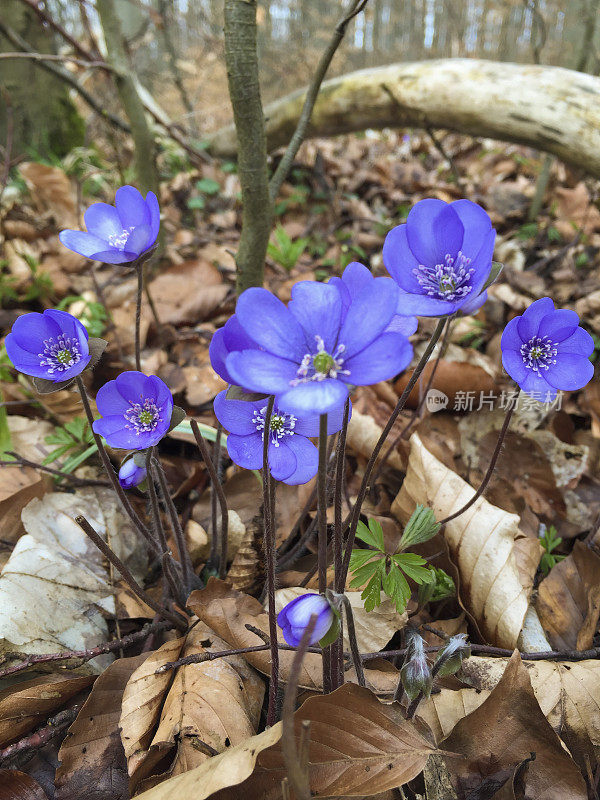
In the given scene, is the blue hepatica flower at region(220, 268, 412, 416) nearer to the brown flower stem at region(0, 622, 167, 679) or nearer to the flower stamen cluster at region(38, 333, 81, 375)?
the flower stamen cluster at region(38, 333, 81, 375)

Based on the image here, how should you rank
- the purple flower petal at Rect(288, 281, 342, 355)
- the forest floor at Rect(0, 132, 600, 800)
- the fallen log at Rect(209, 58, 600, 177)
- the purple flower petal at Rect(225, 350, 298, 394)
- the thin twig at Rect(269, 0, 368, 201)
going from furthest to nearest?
the fallen log at Rect(209, 58, 600, 177), the thin twig at Rect(269, 0, 368, 201), the forest floor at Rect(0, 132, 600, 800), the purple flower petal at Rect(288, 281, 342, 355), the purple flower petal at Rect(225, 350, 298, 394)

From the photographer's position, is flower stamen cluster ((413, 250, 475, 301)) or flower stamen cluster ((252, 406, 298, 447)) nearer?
flower stamen cluster ((413, 250, 475, 301))

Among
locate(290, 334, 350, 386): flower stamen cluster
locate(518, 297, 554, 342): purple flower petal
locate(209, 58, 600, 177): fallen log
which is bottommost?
locate(518, 297, 554, 342): purple flower petal

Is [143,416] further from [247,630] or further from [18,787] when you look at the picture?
[18,787]

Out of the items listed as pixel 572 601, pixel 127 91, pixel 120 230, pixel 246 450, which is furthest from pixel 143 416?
pixel 127 91

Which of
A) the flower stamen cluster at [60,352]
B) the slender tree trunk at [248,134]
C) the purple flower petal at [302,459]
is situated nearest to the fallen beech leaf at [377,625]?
the purple flower petal at [302,459]

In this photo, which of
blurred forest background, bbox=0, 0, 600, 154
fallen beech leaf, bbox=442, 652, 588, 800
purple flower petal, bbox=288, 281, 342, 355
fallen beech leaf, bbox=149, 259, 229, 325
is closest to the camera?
purple flower petal, bbox=288, 281, 342, 355

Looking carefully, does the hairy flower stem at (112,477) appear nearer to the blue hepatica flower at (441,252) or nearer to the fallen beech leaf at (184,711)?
the fallen beech leaf at (184,711)

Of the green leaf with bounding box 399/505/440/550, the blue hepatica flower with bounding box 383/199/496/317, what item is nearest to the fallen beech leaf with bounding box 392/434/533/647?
the green leaf with bounding box 399/505/440/550

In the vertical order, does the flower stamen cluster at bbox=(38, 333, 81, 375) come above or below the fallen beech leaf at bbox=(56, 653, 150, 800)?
above
